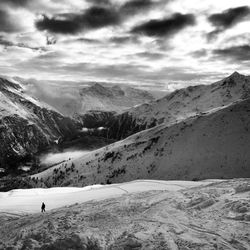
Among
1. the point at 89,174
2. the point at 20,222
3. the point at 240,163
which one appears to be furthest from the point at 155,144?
the point at 20,222

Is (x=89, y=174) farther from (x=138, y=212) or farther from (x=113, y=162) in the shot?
(x=138, y=212)

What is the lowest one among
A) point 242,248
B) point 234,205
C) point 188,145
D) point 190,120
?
point 242,248

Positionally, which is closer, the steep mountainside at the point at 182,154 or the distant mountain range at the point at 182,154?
the steep mountainside at the point at 182,154

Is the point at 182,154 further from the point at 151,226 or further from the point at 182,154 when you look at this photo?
the point at 151,226

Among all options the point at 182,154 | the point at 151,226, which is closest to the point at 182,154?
the point at 182,154

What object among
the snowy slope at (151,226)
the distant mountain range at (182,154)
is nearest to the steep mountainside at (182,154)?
the distant mountain range at (182,154)

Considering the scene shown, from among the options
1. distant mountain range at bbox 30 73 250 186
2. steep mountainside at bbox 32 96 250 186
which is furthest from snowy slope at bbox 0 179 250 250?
distant mountain range at bbox 30 73 250 186

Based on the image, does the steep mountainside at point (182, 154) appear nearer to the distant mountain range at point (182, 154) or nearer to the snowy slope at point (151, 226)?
the distant mountain range at point (182, 154)
